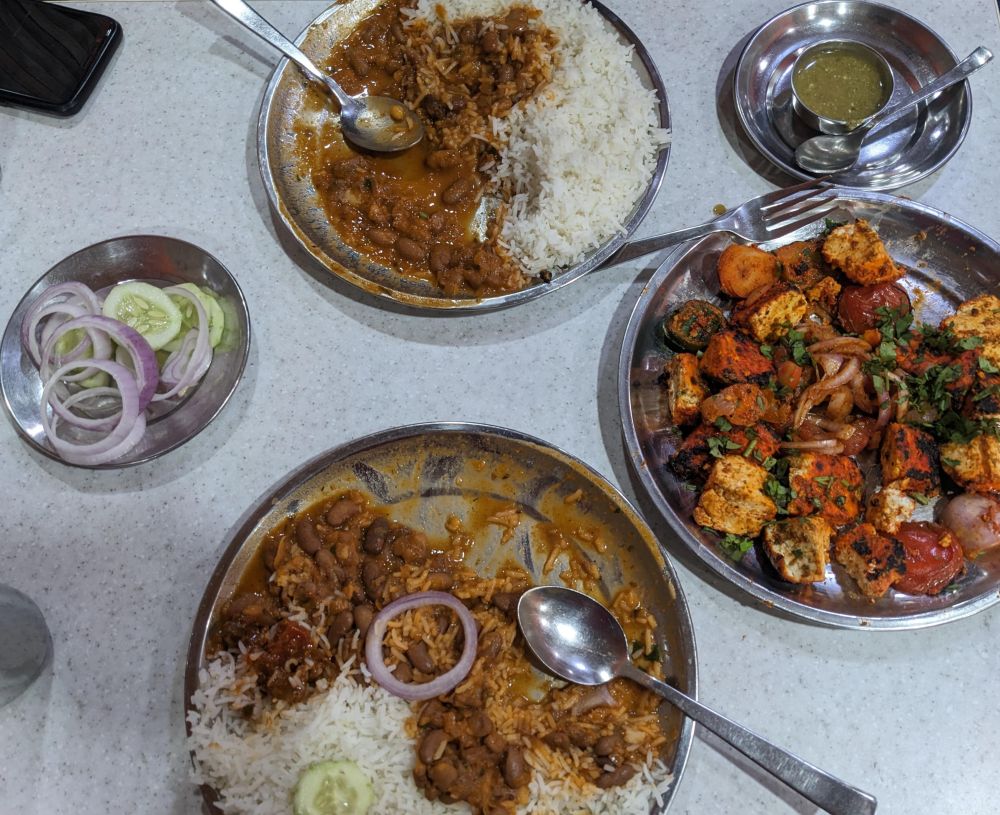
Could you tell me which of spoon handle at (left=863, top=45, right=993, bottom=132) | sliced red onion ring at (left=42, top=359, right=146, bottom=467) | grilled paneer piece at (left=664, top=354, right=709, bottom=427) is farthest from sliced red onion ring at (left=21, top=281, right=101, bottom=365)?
spoon handle at (left=863, top=45, right=993, bottom=132)

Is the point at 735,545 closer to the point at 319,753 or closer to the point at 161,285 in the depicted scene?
the point at 319,753

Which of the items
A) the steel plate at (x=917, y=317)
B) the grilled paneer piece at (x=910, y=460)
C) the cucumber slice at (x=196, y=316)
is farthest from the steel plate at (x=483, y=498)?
the grilled paneer piece at (x=910, y=460)

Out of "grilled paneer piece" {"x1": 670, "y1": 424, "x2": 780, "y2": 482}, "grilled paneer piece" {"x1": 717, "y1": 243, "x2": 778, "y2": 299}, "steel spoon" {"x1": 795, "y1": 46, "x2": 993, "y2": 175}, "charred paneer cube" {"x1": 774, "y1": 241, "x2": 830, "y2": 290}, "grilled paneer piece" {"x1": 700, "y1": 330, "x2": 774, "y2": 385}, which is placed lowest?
"grilled paneer piece" {"x1": 670, "y1": 424, "x2": 780, "y2": 482}

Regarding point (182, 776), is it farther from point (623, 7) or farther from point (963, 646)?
point (623, 7)

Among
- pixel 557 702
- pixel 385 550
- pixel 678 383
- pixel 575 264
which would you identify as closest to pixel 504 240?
pixel 575 264

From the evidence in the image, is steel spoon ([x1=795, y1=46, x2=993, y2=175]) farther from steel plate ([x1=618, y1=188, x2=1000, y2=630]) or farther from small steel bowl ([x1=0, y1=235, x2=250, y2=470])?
small steel bowl ([x1=0, y1=235, x2=250, y2=470])

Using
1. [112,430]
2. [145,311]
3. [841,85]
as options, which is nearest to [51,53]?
[145,311]
